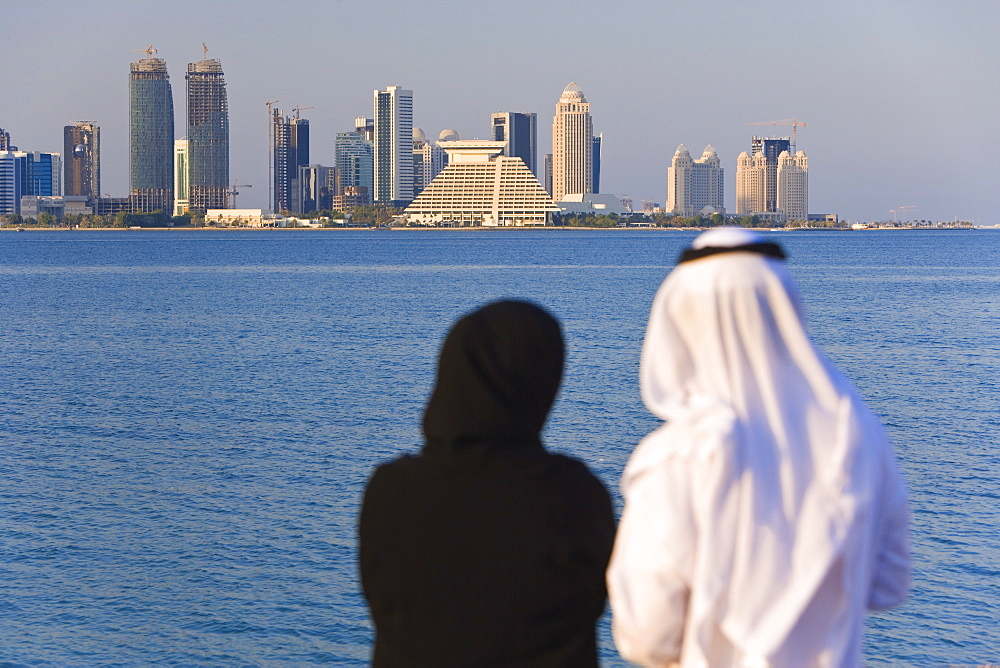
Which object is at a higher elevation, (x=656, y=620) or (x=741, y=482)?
(x=741, y=482)

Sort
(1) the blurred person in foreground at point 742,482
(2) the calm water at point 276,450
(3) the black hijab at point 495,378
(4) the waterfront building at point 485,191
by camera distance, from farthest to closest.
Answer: (4) the waterfront building at point 485,191, (2) the calm water at point 276,450, (3) the black hijab at point 495,378, (1) the blurred person in foreground at point 742,482

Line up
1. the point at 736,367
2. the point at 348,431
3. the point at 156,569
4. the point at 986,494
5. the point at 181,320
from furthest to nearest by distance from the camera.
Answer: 1. the point at 181,320
2. the point at 348,431
3. the point at 986,494
4. the point at 156,569
5. the point at 736,367

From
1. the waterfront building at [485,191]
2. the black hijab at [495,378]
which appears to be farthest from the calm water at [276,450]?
the waterfront building at [485,191]

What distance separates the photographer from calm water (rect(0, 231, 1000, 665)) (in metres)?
12.5

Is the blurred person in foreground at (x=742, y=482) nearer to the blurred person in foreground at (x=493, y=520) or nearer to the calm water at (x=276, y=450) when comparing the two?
the blurred person in foreground at (x=493, y=520)

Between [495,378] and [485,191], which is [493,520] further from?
[485,191]

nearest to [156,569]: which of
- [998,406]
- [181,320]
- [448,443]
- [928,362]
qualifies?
[448,443]

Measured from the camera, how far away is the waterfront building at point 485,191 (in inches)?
7426

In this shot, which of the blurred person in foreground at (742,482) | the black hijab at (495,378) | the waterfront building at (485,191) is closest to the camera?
the blurred person in foreground at (742,482)

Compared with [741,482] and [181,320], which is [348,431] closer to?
[741,482]

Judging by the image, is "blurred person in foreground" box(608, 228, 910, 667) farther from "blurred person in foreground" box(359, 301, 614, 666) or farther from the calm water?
the calm water

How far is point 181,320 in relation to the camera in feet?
150

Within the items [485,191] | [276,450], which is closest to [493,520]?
[276,450]

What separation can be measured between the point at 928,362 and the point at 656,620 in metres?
32.1
